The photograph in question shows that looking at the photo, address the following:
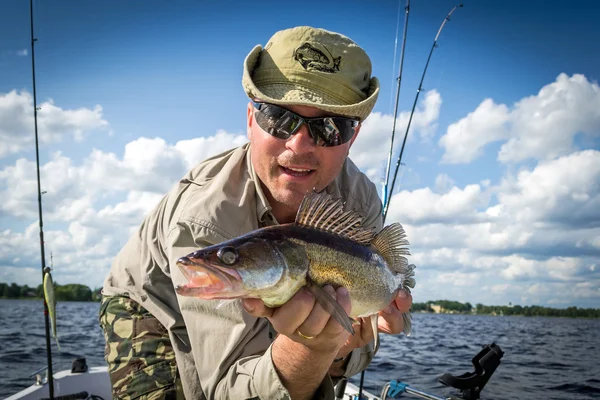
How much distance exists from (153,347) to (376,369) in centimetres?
1369

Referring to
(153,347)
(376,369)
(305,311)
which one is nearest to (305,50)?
(305,311)

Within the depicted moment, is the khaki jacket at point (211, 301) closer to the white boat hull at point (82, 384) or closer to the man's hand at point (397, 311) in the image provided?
the man's hand at point (397, 311)

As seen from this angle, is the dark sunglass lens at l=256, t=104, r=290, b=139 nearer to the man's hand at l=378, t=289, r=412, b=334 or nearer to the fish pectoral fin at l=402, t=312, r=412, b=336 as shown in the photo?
the man's hand at l=378, t=289, r=412, b=334

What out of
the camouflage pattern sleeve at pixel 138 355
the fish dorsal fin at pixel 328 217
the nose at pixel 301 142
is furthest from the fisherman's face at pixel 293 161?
the camouflage pattern sleeve at pixel 138 355

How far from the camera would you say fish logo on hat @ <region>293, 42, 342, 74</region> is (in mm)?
3471

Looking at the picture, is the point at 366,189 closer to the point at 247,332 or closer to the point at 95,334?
the point at 247,332

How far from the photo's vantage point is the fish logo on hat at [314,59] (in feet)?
11.4


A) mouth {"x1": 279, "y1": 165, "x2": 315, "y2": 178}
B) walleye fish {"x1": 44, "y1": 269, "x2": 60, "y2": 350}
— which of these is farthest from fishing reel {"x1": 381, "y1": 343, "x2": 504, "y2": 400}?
walleye fish {"x1": 44, "y1": 269, "x2": 60, "y2": 350}

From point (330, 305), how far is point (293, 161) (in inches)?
48.2

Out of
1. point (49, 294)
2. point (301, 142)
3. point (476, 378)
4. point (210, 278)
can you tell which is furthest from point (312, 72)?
point (49, 294)

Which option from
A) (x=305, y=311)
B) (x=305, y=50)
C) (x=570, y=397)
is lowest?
(x=570, y=397)

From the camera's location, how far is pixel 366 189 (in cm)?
450

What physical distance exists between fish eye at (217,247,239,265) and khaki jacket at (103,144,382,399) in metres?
0.55

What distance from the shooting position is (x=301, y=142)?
10.8 ft
